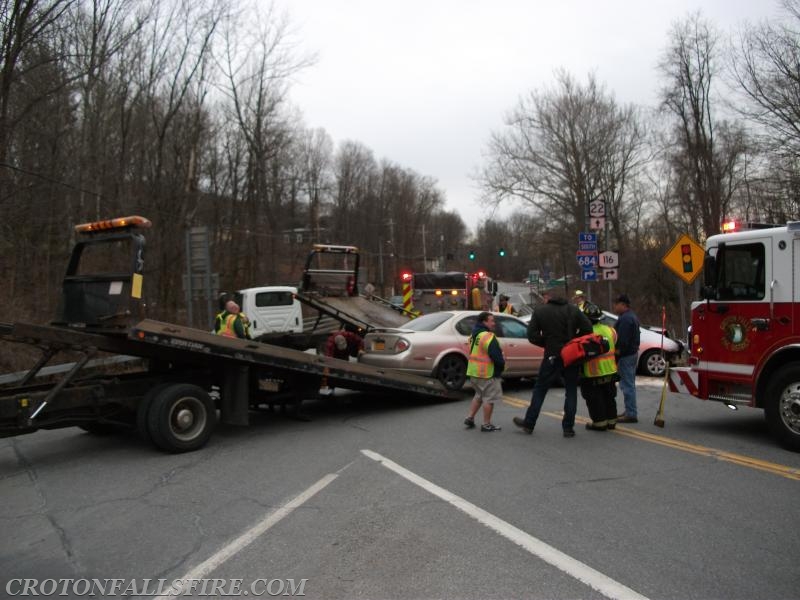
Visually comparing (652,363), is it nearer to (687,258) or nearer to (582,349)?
(687,258)

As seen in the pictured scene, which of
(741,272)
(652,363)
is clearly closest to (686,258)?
(652,363)

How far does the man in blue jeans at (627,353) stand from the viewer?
865 cm

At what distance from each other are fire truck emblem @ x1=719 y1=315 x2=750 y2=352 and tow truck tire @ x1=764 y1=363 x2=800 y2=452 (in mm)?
568

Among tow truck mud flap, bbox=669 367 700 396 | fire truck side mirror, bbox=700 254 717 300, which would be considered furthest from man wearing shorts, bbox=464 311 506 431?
fire truck side mirror, bbox=700 254 717 300

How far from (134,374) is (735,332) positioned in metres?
7.35

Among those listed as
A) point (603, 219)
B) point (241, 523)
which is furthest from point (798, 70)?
point (241, 523)

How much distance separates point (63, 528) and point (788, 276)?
754 centimetres

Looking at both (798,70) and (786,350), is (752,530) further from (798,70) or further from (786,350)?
(798,70)

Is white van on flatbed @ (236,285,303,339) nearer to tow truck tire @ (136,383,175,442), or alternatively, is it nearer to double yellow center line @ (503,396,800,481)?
tow truck tire @ (136,383,175,442)

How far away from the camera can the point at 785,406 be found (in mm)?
6844

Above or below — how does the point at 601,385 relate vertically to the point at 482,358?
below

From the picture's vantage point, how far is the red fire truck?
22.6 feet

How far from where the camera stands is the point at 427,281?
24219mm

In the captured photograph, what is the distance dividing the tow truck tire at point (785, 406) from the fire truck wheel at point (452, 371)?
4948 mm
